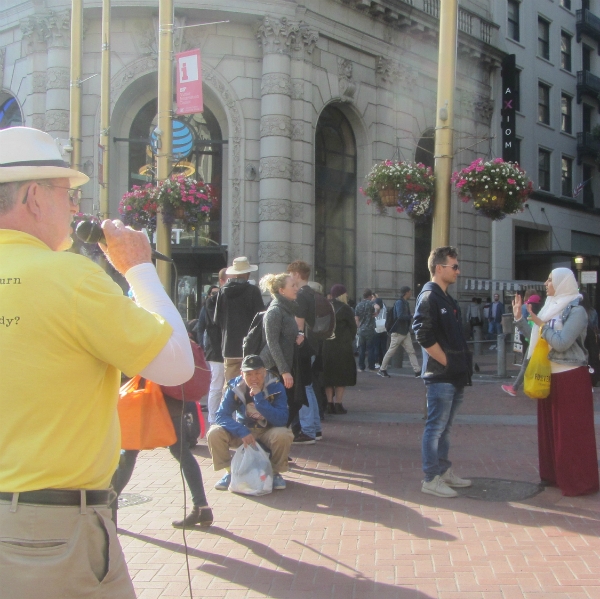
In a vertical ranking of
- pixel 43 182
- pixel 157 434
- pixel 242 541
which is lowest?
pixel 242 541

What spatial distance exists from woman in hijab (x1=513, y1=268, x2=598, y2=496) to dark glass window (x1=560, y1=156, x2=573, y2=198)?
28.8 m

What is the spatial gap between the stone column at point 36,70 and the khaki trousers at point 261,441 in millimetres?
15455

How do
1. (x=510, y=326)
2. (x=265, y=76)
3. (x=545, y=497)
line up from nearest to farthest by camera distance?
(x=545, y=497) → (x=510, y=326) → (x=265, y=76)

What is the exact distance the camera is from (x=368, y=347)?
16609 mm

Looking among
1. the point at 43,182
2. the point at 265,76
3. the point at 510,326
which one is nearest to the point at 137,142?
the point at 265,76

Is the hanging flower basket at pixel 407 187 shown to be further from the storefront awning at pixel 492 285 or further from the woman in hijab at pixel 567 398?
the storefront awning at pixel 492 285

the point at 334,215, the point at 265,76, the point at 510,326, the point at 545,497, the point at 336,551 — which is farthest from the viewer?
the point at 334,215

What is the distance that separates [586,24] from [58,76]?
24603mm

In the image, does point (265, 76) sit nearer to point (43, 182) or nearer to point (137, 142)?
point (137, 142)

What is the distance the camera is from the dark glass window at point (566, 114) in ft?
109

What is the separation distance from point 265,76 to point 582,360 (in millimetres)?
14926

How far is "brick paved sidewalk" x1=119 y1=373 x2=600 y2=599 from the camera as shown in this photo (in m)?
4.24

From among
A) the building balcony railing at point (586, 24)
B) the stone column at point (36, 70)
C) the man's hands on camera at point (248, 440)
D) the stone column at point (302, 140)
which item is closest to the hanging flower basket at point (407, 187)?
the man's hands on camera at point (248, 440)

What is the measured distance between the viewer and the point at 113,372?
206 cm
